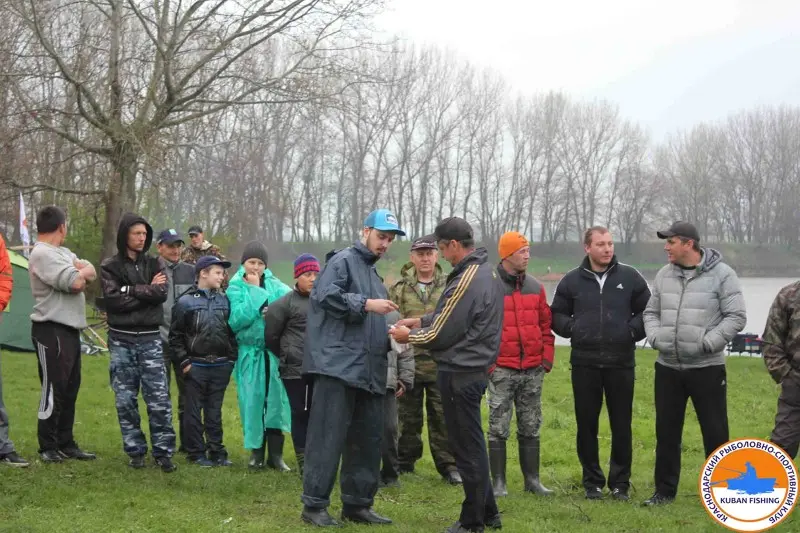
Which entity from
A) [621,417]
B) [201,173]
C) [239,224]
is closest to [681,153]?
[239,224]

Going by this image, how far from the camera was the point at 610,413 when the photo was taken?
701 centimetres

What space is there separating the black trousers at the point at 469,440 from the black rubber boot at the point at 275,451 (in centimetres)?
263

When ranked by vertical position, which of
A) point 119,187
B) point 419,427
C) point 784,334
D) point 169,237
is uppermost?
point 119,187

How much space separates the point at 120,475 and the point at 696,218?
55.6 m

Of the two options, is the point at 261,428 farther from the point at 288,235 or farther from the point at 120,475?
the point at 288,235

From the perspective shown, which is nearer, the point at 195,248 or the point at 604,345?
the point at 604,345

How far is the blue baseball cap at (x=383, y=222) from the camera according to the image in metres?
5.89

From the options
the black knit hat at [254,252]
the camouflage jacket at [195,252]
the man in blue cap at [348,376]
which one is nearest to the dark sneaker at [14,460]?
the black knit hat at [254,252]

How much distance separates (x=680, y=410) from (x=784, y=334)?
1.02 meters

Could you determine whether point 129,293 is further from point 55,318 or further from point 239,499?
point 239,499

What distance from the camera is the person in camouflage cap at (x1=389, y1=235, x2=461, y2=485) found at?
7695mm

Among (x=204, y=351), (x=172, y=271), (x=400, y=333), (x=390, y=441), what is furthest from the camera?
(x=172, y=271)

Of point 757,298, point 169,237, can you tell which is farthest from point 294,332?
point 757,298

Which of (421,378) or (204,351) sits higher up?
(204,351)
